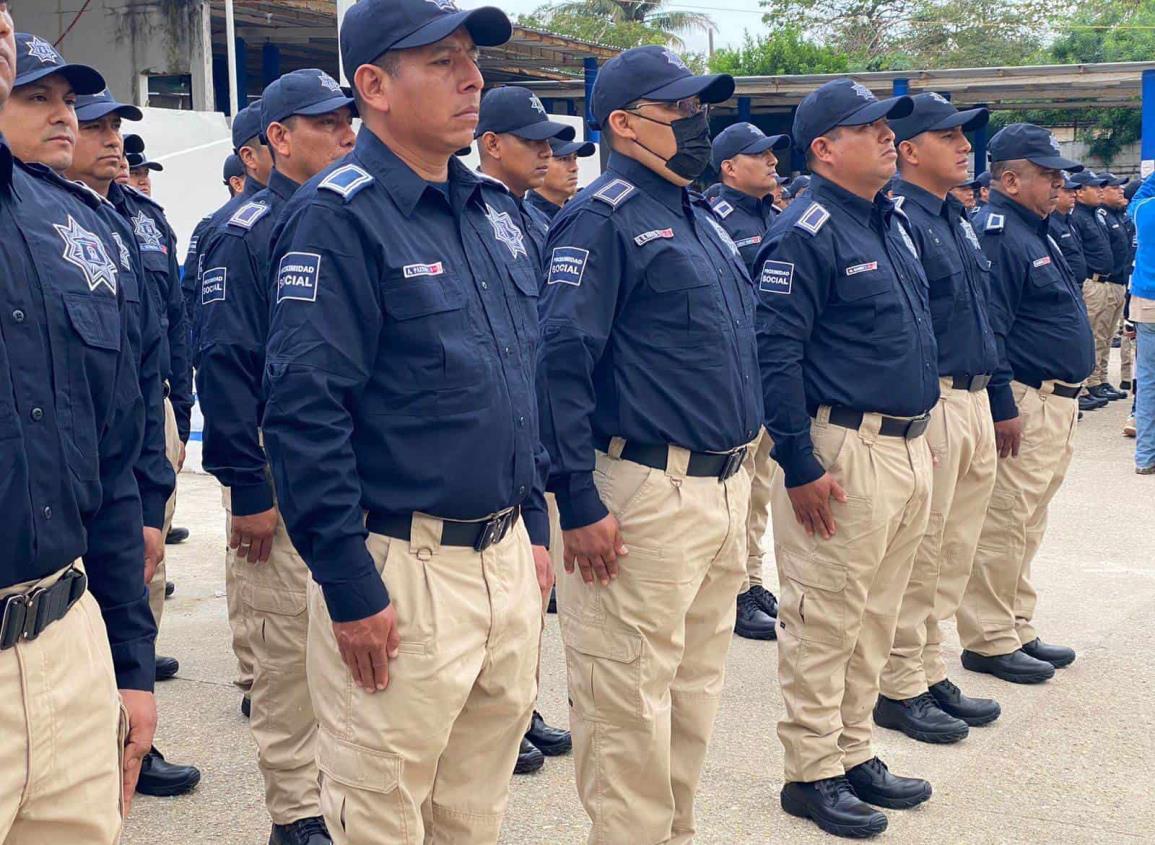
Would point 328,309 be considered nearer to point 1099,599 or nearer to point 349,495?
point 349,495

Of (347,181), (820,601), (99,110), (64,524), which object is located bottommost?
(820,601)

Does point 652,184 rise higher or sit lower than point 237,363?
higher

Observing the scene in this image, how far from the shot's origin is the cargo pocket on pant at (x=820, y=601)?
13.8ft

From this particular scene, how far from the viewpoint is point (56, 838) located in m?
2.10

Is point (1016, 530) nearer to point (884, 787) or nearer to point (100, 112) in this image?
point (884, 787)

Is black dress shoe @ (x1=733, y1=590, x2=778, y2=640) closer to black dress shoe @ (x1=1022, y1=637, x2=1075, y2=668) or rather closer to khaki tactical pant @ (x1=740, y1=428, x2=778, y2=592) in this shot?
khaki tactical pant @ (x1=740, y1=428, x2=778, y2=592)

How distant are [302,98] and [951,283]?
2.46 metres

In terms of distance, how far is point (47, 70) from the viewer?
2900mm

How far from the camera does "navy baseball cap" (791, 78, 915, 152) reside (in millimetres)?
4477

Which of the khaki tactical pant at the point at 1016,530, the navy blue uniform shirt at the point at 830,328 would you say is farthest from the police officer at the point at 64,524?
the khaki tactical pant at the point at 1016,530

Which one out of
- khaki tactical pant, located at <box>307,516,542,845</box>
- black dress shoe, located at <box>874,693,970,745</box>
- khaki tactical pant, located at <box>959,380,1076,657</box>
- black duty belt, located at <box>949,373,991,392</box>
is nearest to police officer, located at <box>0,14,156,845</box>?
khaki tactical pant, located at <box>307,516,542,845</box>

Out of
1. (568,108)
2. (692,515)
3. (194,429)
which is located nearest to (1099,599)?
(692,515)

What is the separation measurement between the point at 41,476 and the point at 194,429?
813 centimetres

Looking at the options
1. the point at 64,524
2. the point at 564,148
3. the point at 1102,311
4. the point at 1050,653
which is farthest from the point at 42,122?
the point at 1102,311
